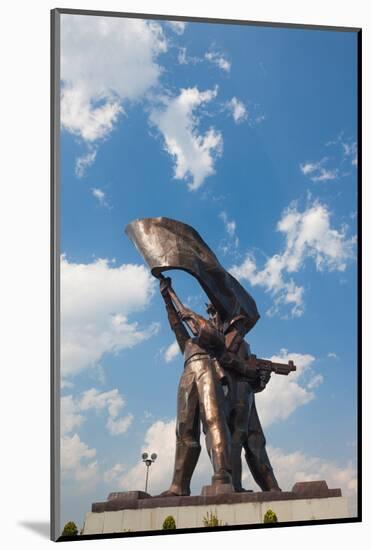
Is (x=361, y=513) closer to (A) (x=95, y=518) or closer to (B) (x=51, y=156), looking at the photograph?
(A) (x=95, y=518)

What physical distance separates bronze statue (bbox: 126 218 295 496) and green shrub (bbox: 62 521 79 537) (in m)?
1.44

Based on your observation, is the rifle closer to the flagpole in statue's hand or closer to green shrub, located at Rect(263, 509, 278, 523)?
the flagpole in statue's hand

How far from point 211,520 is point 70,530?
5.29ft

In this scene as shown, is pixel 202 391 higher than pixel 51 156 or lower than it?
lower

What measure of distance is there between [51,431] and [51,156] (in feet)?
9.58

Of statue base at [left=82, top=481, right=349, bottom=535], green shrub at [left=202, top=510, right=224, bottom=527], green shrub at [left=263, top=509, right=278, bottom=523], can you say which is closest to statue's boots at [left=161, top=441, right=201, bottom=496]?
statue base at [left=82, top=481, right=349, bottom=535]

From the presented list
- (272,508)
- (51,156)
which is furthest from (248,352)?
(51,156)

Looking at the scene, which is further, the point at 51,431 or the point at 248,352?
the point at 248,352

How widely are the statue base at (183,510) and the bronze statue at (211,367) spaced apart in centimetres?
41

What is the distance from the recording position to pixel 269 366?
61.9 feet

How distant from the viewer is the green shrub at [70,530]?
16922 millimetres

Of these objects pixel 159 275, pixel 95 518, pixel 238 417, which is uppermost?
pixel 159 275

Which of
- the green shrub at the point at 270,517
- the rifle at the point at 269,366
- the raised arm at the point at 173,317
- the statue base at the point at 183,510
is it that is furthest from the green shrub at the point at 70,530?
the rifle at the point at 269,366

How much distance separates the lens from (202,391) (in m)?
A: 18.2
